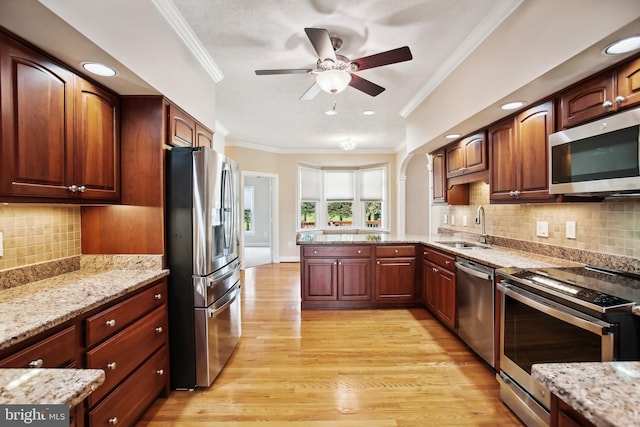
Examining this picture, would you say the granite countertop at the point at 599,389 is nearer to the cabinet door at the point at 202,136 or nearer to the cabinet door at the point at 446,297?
the cabinet door at the point at 446,297

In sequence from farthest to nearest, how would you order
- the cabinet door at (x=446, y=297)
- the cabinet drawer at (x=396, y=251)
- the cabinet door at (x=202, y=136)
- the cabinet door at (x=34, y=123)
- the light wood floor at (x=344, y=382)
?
the cabinet drawer at (x=396, y=251)
the cabinet door at (x=446, y=297)
the cabinet door at (x=202, y=136)
the light wood floor at (x=344, y=382)
the cabinet door at (x=34, y=123)

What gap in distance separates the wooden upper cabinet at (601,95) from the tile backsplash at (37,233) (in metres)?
3.39

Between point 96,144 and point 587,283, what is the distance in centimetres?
302

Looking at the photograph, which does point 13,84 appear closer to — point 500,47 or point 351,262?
point 500,47

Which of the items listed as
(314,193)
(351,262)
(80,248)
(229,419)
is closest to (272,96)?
(351,262)

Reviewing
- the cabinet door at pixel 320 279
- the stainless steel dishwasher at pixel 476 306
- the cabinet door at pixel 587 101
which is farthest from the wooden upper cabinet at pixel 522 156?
the cabinet door at pixel 320 279

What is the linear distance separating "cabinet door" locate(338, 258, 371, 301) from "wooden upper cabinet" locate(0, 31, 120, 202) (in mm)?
2610

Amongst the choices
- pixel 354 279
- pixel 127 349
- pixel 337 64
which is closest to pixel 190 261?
pixel 127 349

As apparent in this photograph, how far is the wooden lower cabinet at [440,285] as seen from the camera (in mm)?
2934

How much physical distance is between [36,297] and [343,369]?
2040mm

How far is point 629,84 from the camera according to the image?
61.4 inches

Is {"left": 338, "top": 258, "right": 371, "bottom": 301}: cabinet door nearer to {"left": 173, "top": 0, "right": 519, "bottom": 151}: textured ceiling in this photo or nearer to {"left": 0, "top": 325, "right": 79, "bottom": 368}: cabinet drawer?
{"left": 173, "top": 0, "right": 519, "bottom": 151}: textured ceiling

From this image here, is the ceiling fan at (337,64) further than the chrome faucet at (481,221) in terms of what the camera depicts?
No

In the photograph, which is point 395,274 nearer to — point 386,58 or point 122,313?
point 386,58
